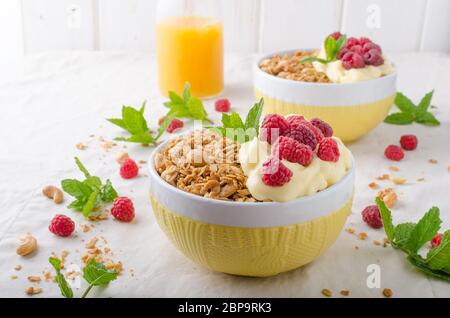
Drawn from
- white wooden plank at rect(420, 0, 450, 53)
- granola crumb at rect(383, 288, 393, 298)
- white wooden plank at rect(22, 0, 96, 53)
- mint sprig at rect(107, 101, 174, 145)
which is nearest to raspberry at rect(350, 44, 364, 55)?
mint sprig at rect(107, 101, 174, 145)

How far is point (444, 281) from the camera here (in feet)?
3.11

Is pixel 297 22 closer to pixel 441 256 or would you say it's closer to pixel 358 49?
pixel 358 49

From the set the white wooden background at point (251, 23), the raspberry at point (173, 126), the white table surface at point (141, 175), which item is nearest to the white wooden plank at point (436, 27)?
the white wooden background at point (251, 23)

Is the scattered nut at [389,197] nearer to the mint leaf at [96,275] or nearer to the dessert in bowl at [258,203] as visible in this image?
the dessert in bowl at [258,203]

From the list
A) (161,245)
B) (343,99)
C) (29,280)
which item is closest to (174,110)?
(343,99)

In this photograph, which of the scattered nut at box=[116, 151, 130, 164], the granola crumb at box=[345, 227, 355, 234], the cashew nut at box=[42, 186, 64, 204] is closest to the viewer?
the granola crumb at box=[345, 227, 355, 234]

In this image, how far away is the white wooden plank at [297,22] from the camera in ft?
7.11

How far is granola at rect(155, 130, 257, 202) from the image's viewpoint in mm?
896

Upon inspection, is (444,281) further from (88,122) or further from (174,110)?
(88,122)

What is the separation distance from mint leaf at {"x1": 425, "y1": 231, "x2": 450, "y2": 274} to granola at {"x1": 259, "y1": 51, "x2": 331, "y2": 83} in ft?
1.82

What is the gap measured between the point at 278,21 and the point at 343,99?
0.90 meters

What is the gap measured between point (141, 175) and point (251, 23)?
105 cm

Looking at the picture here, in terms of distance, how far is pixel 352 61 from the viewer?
1.39 metres

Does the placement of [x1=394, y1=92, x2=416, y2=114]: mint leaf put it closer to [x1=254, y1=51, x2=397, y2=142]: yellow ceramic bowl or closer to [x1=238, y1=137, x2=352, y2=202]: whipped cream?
[x1=254, y1=51, x2=397, y2=142]: yellow ceramic bowl
